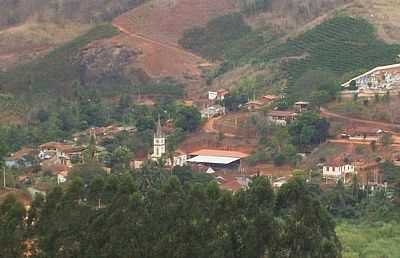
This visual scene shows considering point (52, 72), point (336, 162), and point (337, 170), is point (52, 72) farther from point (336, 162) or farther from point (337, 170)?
point (337, 170)

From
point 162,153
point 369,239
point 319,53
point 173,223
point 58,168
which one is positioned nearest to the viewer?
point 173,223

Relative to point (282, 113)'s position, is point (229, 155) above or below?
below

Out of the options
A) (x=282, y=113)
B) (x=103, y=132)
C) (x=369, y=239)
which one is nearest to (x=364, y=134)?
(x=282, y=113)

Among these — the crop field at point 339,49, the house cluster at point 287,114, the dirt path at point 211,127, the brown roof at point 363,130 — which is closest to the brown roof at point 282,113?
the house cluster at point 287,114

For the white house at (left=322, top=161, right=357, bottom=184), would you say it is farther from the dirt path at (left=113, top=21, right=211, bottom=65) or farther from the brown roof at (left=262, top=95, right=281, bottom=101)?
the dirt path at (left=113, top=21, right=211, bottom=65)

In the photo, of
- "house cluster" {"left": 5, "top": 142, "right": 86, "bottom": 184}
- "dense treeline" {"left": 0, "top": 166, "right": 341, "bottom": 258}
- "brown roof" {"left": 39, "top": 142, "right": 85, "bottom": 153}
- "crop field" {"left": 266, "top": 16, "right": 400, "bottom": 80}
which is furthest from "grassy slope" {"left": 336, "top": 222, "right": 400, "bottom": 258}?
"crop field" {"left": 266, "top": 16, "right": 400, "bottom": 80}

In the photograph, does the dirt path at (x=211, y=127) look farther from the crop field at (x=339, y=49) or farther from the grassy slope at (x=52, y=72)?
the grassy slope at (x=52, y=72)
